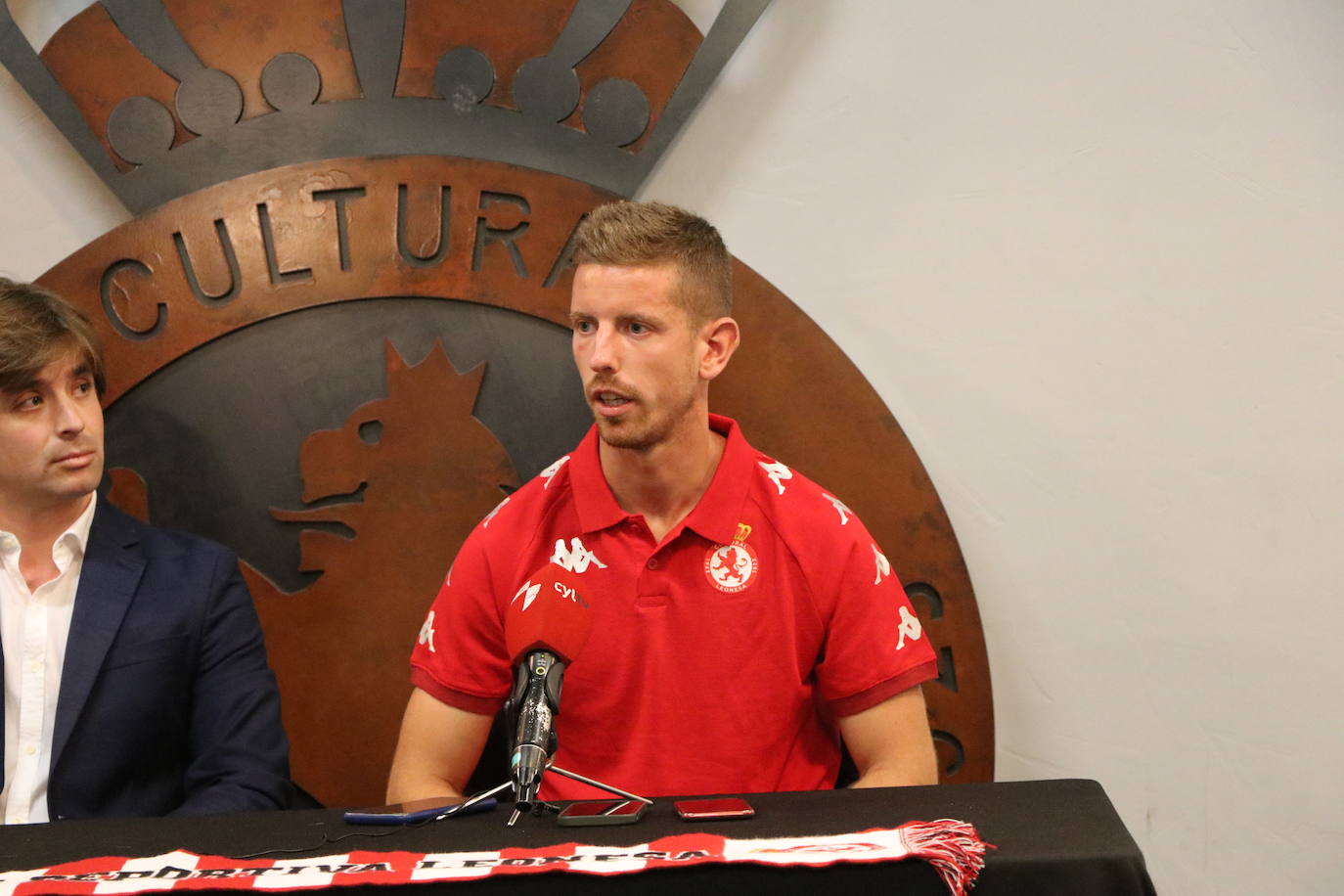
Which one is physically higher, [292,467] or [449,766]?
[292,467]

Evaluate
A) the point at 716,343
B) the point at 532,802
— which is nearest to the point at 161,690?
the point at 532,802

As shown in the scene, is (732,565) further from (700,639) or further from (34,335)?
(34,335)

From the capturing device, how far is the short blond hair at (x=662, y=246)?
1612 millimetres

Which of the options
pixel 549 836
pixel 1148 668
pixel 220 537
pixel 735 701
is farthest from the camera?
pixel 1148 668

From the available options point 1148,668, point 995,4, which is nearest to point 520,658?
point 1148,668

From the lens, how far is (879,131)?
2.08 meters

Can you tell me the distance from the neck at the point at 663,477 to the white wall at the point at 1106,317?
0.53 meters

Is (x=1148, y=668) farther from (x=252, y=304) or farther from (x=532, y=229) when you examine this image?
(x=252, y=304)

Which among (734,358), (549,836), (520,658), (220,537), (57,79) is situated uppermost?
(57,79)

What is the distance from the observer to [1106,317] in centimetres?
207

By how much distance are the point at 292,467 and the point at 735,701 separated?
2.82 feet

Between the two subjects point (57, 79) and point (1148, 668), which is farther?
point (1148, 668)

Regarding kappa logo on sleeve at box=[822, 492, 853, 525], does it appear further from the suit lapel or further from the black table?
the suit lapel

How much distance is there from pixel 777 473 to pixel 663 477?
18cm
